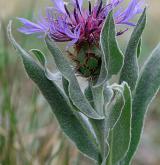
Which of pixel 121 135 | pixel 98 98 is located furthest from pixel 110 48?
pixel 121 135

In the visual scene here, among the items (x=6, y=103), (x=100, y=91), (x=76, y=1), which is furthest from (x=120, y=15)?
(x=6, y=103)

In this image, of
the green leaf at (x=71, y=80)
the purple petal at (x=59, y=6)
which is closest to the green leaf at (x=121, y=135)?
the green leaf at (x=71, y=80)

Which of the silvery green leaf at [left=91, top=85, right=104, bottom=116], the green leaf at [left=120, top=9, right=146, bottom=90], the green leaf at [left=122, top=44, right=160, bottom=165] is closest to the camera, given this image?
the green leaf at [left=120, top=9, right=146, bottom=90]

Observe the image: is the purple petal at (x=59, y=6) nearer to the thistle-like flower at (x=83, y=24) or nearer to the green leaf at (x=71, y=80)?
the thistle-like flower at (x=83, y=24)

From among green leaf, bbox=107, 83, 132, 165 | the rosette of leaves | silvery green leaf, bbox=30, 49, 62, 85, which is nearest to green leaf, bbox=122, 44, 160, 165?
the rosette of leaves

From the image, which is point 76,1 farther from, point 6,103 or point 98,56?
point 6,103

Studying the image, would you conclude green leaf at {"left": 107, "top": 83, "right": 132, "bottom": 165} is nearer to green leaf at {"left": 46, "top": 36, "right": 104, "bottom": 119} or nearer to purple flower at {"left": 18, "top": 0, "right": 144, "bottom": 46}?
green leaf at {"left": 46, "top": 36, "right": 104, "bottom": 119}
